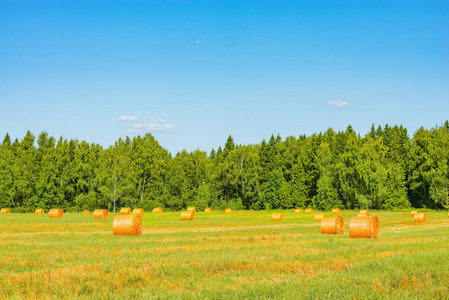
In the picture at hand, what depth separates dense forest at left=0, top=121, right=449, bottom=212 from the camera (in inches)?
3423

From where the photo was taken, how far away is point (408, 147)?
9894 centimetres

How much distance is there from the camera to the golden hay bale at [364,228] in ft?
75.8

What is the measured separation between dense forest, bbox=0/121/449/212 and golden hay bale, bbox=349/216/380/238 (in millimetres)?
63093

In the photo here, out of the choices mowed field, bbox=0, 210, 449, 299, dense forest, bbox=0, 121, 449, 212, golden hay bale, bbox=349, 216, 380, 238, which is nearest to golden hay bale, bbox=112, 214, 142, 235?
mowed field, bbox=0, 210, 449, 299

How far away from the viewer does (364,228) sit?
23.2 metres

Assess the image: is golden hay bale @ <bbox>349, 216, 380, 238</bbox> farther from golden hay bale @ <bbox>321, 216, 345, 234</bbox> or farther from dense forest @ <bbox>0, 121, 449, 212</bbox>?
dense forest @ <bbox>0, 121, 449, 212</bbox>

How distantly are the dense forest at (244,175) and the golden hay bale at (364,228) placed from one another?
63093 mm

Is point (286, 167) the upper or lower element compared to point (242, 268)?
upper

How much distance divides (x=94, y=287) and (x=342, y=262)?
7645 millimetres

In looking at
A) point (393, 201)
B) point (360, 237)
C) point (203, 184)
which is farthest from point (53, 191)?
point (360, 237)

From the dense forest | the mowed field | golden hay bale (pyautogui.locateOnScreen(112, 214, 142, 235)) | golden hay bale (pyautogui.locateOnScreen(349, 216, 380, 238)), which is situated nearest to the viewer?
the mowed field

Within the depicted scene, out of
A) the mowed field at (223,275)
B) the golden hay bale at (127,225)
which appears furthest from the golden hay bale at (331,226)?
the golden hay bale at (127,225)

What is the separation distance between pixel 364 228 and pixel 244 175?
81454 millimetres

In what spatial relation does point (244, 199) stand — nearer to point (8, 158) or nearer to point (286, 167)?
point (286, 167)
